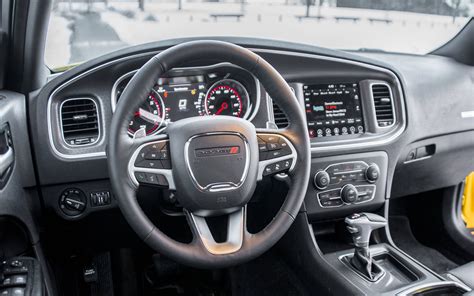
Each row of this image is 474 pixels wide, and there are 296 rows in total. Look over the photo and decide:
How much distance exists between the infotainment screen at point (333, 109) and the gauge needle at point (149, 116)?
58 centimetres

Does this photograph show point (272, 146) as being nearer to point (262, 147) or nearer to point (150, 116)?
point (262, 147)

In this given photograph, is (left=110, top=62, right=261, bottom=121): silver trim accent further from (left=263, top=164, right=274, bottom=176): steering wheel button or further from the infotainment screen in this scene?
(left=263, top=164, right=274, bottom=176): steering wheel button

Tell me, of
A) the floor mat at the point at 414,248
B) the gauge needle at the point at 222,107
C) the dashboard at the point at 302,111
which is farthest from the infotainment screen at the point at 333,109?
the floor mat at the point at 414,248

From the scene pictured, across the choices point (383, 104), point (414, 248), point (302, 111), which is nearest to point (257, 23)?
point (383, 104)

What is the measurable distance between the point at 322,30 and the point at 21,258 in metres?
1.49

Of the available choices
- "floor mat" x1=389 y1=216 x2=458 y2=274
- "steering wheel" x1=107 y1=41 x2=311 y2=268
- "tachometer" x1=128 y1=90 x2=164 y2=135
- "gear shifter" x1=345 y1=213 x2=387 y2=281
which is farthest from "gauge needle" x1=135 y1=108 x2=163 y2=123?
"floor mat" x1=389 y1=216 x2=458 y2=274

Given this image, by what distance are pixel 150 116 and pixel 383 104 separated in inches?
37.0

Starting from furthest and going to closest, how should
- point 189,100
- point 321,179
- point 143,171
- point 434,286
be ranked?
point 321,179 < point 189,100 < point 434,286 < point 143,171

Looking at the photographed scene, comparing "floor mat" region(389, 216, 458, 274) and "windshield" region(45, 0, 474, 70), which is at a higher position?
"windshield" region(45, 0, 474, 70)

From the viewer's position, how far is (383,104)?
6.35 feet

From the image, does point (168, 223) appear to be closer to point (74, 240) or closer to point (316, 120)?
point (74, 240)

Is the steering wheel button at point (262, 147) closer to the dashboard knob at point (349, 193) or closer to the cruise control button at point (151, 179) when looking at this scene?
the cruise control button at point (151, 179)

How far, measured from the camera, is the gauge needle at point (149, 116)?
62.4 inches

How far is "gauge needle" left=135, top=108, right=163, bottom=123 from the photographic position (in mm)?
1586
